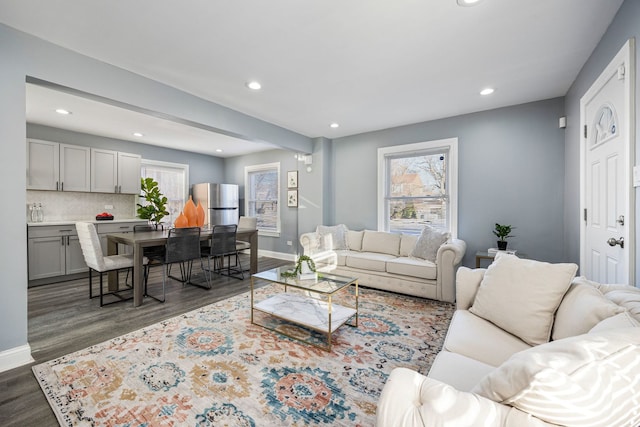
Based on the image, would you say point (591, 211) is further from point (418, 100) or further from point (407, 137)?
point (407, 137)

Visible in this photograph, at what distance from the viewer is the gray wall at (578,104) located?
163cm

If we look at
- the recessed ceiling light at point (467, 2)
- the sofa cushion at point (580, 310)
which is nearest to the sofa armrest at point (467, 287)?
the sofa cushion at point (580, 310)

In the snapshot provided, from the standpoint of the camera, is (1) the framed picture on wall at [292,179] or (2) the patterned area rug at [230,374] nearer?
(2) the patterned area rug at [230,374]

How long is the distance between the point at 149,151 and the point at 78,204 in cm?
162

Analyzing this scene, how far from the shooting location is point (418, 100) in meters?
3.38

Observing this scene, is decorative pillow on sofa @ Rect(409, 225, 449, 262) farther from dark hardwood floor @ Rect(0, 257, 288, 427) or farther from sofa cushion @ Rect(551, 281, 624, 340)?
dark hardwood floor @ Rect(0, 257, 288, 427)

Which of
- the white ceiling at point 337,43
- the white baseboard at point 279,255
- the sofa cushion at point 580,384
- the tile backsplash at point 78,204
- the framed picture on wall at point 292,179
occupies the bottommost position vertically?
the white baseboard at point 279,255

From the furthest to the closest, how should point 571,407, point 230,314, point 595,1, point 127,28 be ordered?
point 230,314
point 127,28
point 595,1
point 571,407

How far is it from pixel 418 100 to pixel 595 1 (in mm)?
1717

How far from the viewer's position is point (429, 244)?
362cm

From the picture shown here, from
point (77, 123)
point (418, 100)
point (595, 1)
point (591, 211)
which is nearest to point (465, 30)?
point (595, 1)

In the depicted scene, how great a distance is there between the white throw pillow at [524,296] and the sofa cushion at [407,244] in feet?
6.97

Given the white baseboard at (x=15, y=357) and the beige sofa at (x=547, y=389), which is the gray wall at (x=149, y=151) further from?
the beige sofa at (x=547, y=389)

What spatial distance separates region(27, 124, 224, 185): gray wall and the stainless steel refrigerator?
49 centimetres
